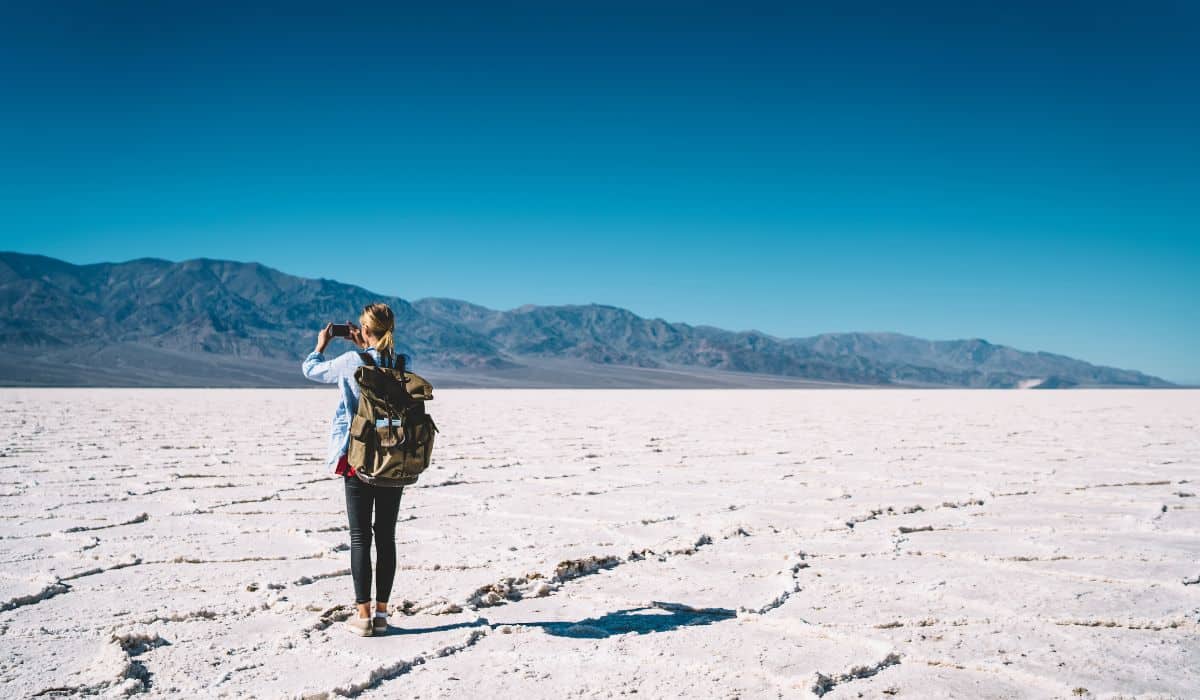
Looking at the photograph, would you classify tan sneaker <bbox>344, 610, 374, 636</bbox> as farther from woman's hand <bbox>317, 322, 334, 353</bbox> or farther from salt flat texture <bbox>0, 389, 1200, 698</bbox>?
woman's hand <bbox>317, 322, 334, 353</bbox>

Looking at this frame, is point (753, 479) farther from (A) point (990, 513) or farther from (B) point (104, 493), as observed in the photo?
(B) point (104, 493)

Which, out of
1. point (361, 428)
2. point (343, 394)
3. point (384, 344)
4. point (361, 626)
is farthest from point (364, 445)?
point (361, 626)

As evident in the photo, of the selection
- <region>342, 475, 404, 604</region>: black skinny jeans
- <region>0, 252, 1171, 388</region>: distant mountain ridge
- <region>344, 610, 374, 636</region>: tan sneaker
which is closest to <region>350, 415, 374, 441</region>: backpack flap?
<region>342, 475, 404, 604</region>: black skinny jeans

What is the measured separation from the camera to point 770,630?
2766 millimetres

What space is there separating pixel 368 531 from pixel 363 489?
155mm

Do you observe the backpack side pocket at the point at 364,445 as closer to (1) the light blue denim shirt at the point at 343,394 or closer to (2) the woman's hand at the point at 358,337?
(1) the light blue denim shirt at the point at 343,394

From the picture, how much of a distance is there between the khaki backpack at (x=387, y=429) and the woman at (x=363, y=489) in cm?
8

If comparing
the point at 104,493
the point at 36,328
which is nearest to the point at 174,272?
the point at 36,328

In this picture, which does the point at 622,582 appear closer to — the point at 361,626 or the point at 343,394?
the point at 361,626

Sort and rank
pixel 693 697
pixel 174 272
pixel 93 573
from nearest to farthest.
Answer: pixel 693 697, pixel 93 573, pixel 174 272

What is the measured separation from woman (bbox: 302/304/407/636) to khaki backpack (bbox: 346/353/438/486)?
3.0 inches

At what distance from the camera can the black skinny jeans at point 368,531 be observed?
270 centimetres

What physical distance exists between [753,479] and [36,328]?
12427 cm

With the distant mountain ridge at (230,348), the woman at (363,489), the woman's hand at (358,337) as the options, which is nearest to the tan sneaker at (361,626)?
the woman at (363,489)
